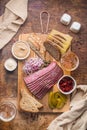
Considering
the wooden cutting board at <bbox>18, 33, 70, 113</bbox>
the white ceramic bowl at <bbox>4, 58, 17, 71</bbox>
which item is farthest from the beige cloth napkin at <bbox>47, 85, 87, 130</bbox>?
the white ceramic bowl at <bbox>4, 58, 17, 71</bbox>

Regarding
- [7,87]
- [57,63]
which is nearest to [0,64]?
[7,87]

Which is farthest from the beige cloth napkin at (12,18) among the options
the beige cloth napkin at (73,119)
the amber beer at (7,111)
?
the beige cloth napkin at (73,119)

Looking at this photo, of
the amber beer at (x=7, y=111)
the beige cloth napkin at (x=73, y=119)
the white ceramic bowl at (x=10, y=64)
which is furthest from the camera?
the white ceramic bowl at (x=10, y=64)

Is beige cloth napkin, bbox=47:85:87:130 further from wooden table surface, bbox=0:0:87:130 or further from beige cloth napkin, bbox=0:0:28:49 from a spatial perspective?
beige cloth napkin, bbox=0:0:28:49

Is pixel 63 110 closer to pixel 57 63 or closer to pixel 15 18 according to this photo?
pixel 57 63

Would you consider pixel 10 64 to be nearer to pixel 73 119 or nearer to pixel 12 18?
pixel 12 18

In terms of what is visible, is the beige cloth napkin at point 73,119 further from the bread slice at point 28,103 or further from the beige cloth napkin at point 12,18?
the beige cloth napkin at point 12,18
